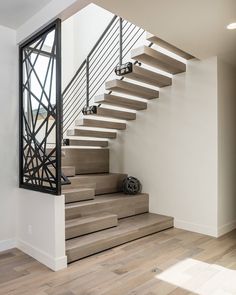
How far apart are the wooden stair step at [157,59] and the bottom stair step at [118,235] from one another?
223cm

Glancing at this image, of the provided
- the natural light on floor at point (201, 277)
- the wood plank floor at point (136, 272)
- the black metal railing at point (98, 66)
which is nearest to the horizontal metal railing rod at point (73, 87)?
the black metal railing at point (98, 66)

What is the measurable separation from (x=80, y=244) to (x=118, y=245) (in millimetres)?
566

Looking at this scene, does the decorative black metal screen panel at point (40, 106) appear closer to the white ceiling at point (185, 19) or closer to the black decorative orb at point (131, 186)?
the white ceiling at point (185, 19)

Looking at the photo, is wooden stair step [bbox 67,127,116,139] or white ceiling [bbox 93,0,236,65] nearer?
white ceiling [bbox 93,0,236,65]

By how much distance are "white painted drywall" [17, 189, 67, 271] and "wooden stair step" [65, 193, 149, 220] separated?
447mm

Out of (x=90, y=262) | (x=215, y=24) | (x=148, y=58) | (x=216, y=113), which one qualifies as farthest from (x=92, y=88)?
(x=90, y=262)

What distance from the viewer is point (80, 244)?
307 centimetres

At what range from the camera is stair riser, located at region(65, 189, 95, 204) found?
3770mm

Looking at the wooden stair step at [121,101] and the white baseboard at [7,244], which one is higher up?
the wooden stair step at [121,101]

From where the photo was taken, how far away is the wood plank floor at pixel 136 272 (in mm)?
2404

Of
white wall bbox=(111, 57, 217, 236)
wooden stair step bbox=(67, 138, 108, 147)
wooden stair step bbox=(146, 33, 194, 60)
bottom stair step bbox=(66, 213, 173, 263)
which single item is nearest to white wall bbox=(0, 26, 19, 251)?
bottom stair step bbox=(66, 213, 173, 263)

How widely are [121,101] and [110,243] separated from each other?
2080 mm

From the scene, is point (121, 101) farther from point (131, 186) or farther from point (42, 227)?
point (42, 227)

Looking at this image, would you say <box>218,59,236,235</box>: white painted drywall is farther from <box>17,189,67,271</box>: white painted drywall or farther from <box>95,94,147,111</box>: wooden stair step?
<box>17,189,67,271</box>: white painted drywall
